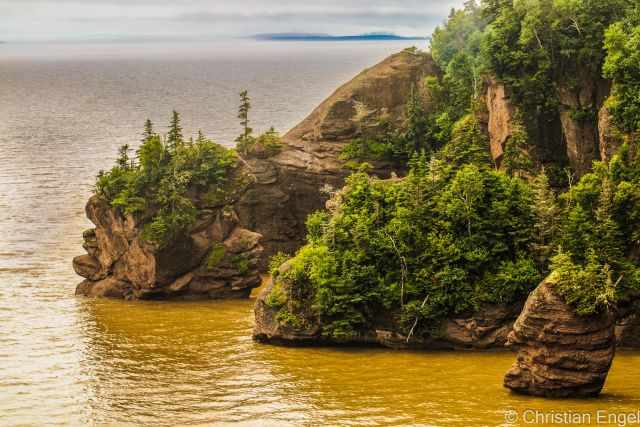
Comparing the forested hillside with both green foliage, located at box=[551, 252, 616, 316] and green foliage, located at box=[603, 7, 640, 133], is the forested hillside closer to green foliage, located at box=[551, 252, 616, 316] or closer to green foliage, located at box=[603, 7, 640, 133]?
green foliage, located at box=[603, 7, 640, 133]

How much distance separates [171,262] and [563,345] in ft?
122

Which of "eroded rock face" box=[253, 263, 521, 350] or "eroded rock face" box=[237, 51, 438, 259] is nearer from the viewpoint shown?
"eroded rock face" box=[253, 263, 521, 350]

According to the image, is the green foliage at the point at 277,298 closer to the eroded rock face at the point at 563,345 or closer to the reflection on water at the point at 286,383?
the reflection on water at the point at 286,383

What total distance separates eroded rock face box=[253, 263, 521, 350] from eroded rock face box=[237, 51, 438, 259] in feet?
80.1

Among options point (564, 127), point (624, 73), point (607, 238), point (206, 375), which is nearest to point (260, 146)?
point (564, 127)

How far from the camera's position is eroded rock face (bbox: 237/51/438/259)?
3780 inches

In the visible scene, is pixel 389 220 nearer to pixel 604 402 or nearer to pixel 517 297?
pixel 517 297

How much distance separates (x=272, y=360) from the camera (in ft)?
224

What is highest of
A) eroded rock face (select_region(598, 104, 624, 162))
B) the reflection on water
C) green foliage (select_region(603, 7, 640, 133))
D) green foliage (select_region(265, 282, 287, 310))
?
green foliage (select_region(603, 7, 640, 133))

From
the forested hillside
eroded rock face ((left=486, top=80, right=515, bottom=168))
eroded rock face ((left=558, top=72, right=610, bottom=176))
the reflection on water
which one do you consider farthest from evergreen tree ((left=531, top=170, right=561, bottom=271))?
eroded rock face ((left=486, top=80, right=515, bottom=168))

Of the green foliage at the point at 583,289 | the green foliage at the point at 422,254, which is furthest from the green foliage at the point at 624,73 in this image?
the green foliage at the point at 583,289

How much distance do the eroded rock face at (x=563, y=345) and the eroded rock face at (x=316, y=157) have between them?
3810cm

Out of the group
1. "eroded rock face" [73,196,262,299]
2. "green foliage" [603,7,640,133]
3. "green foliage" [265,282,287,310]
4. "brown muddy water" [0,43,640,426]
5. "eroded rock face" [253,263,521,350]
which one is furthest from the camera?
Answer: "eroded rock face" [73,196,262,299]

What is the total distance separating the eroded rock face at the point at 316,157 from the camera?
96.0 m
